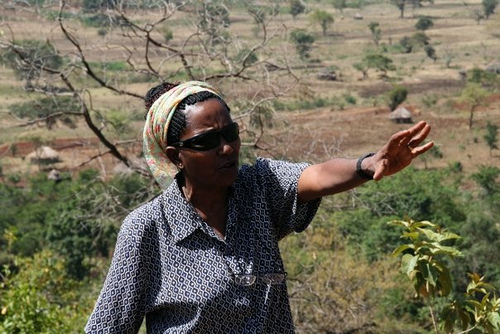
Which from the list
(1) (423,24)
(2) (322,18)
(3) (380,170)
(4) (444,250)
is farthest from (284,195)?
(1) (423,24)

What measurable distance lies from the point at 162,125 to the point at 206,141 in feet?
0.37

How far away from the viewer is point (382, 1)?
2648 inches

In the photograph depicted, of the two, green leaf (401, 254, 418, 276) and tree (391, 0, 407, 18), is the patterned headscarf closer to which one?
green leaf (401, 254, 418, 276)

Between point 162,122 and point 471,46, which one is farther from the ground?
Answer: point 162,122

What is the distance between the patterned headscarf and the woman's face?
0.04 m

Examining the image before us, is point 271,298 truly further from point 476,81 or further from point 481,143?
point 476,81

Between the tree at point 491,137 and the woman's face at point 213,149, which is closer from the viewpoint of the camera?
the woman's face at point 213,149

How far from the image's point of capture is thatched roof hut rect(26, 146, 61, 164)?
1174 inches

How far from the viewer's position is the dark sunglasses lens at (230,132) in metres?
1.79

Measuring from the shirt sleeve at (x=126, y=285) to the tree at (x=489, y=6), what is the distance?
186 ft

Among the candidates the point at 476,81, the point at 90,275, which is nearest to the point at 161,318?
the point at 90,275

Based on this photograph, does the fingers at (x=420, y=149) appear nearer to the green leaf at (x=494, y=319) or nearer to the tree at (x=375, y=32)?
the green leaf at (x=494, y=319)

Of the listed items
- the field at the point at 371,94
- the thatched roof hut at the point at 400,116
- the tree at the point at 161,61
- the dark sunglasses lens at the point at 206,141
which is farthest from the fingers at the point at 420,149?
the thatched roof hut at the point at 400,116

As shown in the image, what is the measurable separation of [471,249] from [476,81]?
23018 mm
